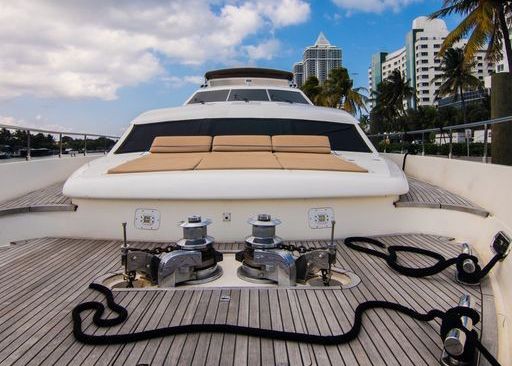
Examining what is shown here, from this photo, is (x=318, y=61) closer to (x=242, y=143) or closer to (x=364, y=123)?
(x=364, y=123)

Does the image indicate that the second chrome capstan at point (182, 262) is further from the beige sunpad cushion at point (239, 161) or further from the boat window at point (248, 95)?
the boat window at point (248, 95)

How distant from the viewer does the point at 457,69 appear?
5144 centimetres

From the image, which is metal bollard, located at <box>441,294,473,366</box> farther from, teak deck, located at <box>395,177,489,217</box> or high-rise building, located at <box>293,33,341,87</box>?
high-rise building, located at <box>293,33,341,87</box>

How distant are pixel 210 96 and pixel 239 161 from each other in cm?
359

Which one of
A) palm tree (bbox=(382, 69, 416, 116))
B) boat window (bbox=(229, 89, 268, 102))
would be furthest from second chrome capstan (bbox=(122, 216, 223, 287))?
palm tree (bbox=(382, 69, 416, 116))

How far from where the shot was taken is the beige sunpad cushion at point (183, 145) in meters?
4.15

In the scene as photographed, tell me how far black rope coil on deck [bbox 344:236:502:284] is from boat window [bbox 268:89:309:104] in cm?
405

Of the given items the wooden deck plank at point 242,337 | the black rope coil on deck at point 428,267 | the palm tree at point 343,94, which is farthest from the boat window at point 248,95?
the palm tree at point 343,94

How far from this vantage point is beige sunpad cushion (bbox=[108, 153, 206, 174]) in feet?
11.0

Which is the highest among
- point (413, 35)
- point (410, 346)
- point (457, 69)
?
point (413, 35)

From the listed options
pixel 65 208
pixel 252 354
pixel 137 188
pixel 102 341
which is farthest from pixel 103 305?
pixel 65 208

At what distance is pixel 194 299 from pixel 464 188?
2.99 metres

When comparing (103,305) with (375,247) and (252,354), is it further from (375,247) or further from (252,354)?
(375,247)

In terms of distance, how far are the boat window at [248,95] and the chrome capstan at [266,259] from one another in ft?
14.7
